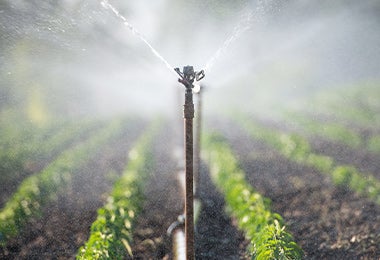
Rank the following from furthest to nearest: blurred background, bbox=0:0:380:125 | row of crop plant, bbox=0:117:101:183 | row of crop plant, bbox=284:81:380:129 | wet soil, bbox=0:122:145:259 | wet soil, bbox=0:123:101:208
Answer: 1. row of crop plant, bbox=284:81:380:129
2. row of crop plant, bbox=0:117:101:183
3. wet soil, bbox=0:123:101:208
4. wet soil, bbox=0:122:145:259
5. blurred background, bbox=0:0:380:125

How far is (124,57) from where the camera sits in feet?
25.3

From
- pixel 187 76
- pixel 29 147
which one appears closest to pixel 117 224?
pixel 187 76

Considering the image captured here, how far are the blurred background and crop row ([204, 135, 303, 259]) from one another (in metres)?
1.70

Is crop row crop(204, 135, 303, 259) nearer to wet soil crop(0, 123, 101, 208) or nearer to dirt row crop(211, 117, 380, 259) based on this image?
dirt row crop(211, 117, 380, 259)

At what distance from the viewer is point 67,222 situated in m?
6.00

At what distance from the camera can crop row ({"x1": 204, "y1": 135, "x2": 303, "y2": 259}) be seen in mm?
3730

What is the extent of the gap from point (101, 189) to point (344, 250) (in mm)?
5029

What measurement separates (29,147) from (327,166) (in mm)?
9478

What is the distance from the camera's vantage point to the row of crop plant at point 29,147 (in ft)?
33.8

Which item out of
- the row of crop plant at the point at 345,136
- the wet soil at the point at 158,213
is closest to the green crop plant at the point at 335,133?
the row of crop plant at the point at 345,136

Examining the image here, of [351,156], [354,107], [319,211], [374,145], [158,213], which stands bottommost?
[158,213]

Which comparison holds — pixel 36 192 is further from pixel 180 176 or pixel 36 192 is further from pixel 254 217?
pixel 254 217

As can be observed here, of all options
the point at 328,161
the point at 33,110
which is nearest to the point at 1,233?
the point at 328,161

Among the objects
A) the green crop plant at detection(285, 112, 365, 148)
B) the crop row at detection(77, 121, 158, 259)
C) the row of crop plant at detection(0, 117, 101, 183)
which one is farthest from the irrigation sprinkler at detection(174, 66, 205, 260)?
the green crop plant at detection(285, 112, 365, 148)
